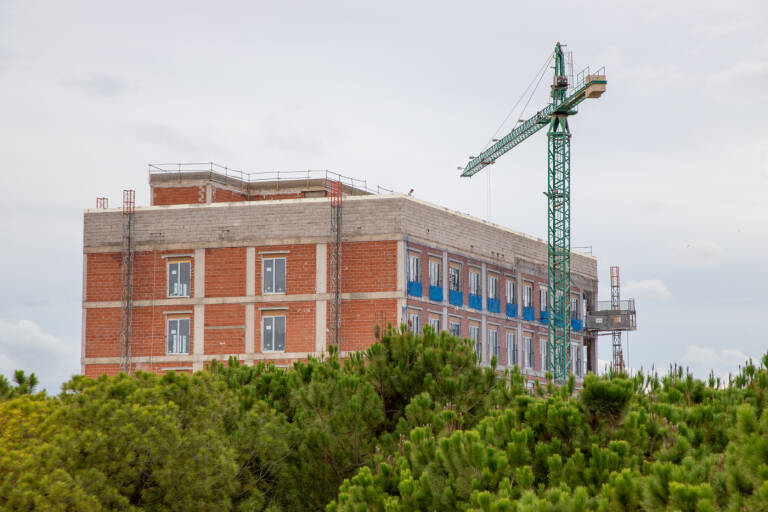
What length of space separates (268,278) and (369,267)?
597cm

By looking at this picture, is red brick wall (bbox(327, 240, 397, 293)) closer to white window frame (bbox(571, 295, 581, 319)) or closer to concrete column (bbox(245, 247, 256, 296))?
concrete column (bbox(245, 247, 256, 296))

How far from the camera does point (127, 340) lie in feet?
204

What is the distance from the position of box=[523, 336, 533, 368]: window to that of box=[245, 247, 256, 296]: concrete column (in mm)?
20934

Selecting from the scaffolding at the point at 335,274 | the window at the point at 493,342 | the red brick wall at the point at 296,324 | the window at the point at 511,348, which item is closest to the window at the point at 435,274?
the scaffolding at the point at 335,274

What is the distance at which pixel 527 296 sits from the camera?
73.6m

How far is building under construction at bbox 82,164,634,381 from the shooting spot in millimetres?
59625

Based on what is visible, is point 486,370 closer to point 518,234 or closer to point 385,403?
point 385,403

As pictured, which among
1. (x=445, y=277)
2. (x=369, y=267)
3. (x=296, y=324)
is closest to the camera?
(x=369, y=267)

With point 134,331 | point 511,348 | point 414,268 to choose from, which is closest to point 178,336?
point 134,331

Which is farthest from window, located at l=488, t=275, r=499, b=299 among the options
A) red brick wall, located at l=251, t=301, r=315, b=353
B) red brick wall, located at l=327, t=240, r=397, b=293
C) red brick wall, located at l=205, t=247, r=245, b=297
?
red brick wall, located at l=205, t=247, r=245, b=297

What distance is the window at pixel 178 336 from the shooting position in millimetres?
61812

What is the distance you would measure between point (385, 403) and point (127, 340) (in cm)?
3999

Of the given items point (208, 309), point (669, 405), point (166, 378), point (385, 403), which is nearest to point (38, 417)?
point (166, 378)

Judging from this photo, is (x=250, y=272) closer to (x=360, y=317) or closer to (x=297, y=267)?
(x=297, y=267)
